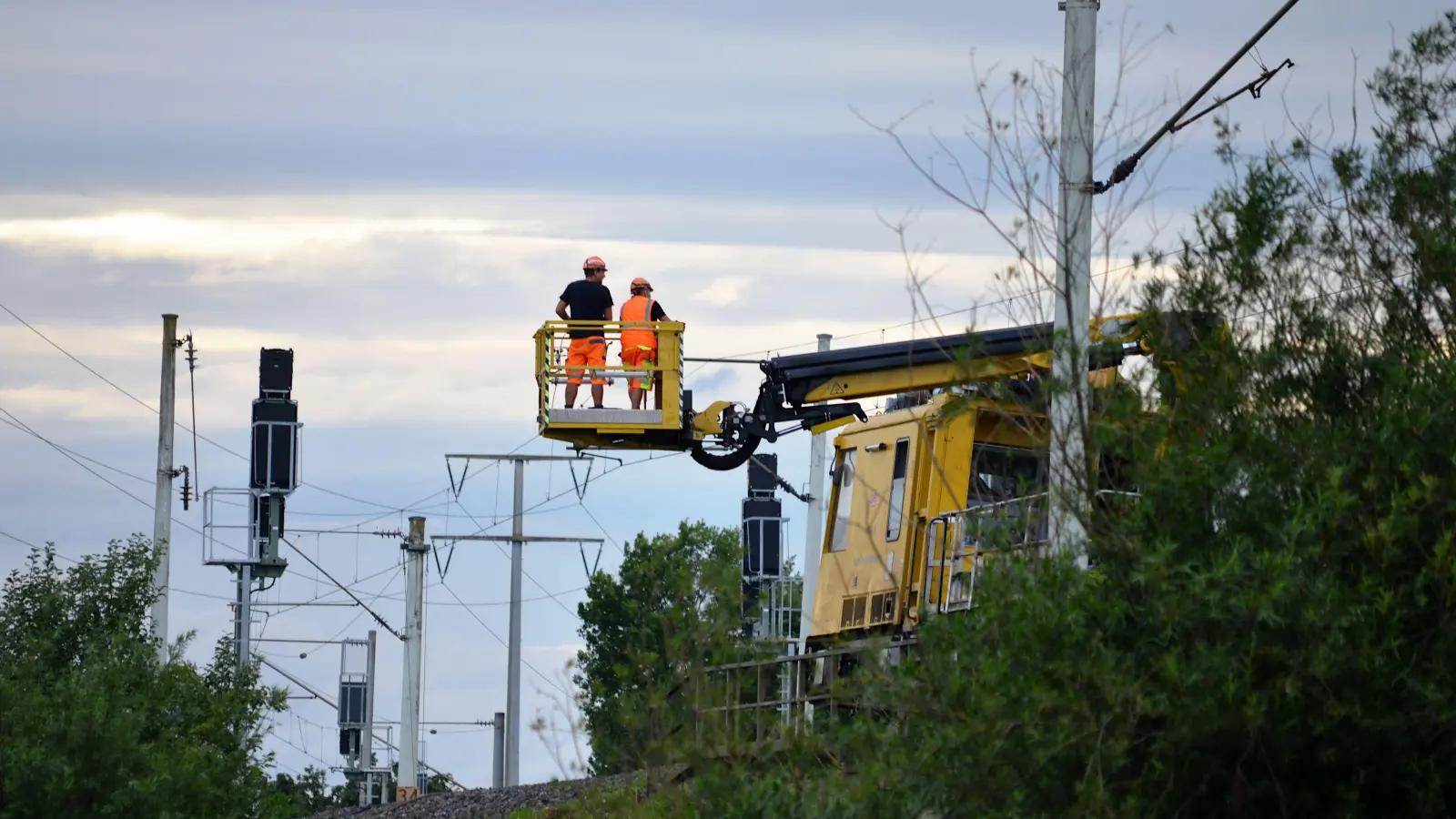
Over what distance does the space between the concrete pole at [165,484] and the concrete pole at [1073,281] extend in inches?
771

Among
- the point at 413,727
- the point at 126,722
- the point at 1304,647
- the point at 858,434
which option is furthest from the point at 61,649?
the point at 1304,647

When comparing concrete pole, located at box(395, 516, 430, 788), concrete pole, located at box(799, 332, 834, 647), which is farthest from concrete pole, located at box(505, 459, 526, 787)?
concrete pole, located at box(799, 332, 834, 647)

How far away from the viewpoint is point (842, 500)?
18859 millimetres

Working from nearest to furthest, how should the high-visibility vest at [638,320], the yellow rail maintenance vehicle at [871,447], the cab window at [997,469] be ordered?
the yellow rail maintenance vehicle at [871,447] → the cab window at [997,469] → the high-visibility vest at [638,320]

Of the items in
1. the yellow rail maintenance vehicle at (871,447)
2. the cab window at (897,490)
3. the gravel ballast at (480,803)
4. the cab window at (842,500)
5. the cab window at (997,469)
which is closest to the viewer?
the yellow rail maintenance vehicle at (871,447)

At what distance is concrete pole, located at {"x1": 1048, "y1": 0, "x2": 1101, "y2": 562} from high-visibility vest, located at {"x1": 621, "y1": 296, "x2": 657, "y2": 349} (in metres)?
7.50

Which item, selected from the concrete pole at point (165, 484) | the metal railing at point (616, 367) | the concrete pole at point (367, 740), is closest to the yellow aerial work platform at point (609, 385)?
the metal railing at point (616, 367)

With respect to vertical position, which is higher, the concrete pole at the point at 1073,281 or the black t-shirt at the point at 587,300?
the black t-shirt at the point at 587,300

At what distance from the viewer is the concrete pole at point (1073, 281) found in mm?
10336

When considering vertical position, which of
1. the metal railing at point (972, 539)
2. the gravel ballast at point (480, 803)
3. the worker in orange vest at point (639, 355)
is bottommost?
the gravel ballast at point (480, 803)

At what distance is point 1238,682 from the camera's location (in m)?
8.88

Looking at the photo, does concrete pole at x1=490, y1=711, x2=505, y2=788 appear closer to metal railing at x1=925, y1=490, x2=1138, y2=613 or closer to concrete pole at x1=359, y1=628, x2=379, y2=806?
concrete pole at x1=359, y1=628, x2=379, y2=806

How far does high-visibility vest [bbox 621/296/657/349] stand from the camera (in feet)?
63.5

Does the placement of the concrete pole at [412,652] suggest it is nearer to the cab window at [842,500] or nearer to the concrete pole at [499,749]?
the concrete pole at [499,749]
